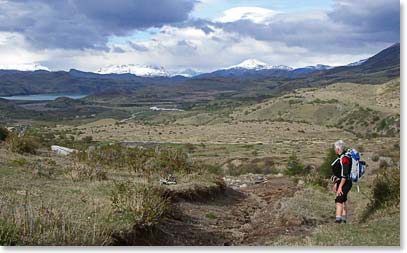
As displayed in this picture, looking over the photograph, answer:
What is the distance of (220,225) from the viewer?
1081cm

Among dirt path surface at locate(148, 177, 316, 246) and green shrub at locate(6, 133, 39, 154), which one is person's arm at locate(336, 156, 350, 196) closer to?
dirt path surface at locate(148, 177, 316, 246)

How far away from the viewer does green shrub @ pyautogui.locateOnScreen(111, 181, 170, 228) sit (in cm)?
796

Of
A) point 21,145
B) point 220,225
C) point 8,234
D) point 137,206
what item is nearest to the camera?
point 8,234

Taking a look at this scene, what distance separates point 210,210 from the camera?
12.6m

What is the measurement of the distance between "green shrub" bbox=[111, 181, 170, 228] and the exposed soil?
0.61 feet

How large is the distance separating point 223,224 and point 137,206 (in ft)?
10.4

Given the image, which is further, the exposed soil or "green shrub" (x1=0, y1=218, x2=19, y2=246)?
the exposed soil

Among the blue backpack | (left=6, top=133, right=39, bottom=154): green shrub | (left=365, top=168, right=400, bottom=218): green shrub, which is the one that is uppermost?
the blue backpack

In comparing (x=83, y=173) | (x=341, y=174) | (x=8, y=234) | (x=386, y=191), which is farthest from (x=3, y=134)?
(x=8, y=234)

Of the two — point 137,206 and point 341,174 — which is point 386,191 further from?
point 137,206

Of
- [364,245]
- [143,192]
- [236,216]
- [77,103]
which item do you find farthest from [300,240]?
A: [77,103]

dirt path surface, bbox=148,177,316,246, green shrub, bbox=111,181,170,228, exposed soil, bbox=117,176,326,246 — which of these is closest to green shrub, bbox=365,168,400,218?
exposed soil, bbox=117,176,326,246

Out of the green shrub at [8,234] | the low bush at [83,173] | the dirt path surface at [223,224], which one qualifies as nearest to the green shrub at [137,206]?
the dirt path surface at [223,224]

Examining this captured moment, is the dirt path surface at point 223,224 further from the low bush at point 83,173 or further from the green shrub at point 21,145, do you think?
the green shrub at point 21,145
